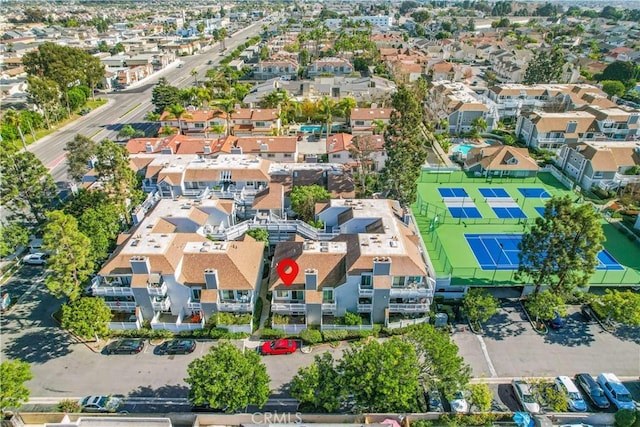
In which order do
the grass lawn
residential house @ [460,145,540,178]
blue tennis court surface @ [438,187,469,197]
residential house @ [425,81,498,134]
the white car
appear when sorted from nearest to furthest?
1. the grass lawn
2. the white car
3. blue tennis court surface @ [438,187,469,197]
4. residential house @ [460,145,540,178]
5. residential house @ [425,81,498,134]

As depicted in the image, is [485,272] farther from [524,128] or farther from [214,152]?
[524,128]

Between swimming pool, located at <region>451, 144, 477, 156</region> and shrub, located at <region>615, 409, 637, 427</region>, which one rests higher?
swimming pool, located at <region>451, 144, 477, 156</region>

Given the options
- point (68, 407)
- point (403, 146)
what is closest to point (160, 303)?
point (68, 407)

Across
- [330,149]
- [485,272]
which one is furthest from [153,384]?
[330,149]

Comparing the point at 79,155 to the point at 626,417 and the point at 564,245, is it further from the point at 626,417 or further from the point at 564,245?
the point at 626,417

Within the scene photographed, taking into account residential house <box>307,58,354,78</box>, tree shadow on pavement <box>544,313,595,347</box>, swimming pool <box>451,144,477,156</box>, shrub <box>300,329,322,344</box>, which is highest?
residential house <box>307,58,354,78</box>

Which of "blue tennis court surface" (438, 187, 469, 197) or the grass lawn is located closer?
the grass lawn

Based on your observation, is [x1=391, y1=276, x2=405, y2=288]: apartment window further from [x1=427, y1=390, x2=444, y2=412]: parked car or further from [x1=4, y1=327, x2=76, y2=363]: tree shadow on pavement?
[x1=4, y1=327, x2=76, y2=363]: tree shadow on pavement

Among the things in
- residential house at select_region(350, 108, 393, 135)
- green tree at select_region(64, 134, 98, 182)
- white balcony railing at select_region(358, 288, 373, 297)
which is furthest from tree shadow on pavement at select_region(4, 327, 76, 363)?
residential house at select_region(350, 108, 393, 135)
